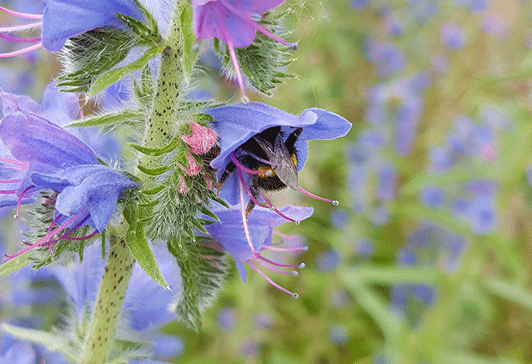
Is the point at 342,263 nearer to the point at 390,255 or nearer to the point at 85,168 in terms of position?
the point at 390,255

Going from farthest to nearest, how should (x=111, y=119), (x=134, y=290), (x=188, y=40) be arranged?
1. (x=134, y=290)
2. (x=111, y=119)
3. (x=188, y=40)

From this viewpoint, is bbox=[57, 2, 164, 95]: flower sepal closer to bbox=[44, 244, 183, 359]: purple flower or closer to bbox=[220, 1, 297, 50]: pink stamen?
bbox=[220, 1, 297, 50]: pink stamen

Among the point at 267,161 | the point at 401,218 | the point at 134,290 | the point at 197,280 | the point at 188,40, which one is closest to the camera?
the point at 188,40

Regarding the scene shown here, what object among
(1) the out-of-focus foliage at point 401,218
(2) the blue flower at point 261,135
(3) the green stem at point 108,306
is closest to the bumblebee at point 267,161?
(2) the blue flower at point 261,135

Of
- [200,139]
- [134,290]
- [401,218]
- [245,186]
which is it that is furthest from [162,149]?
[401,218]

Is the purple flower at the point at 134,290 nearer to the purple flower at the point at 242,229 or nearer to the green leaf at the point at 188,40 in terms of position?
the purple flower at the point at 242,229

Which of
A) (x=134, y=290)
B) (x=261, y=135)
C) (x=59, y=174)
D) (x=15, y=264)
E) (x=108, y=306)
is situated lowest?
(x=134, y=290)

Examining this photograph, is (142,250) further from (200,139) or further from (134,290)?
(134,290)
